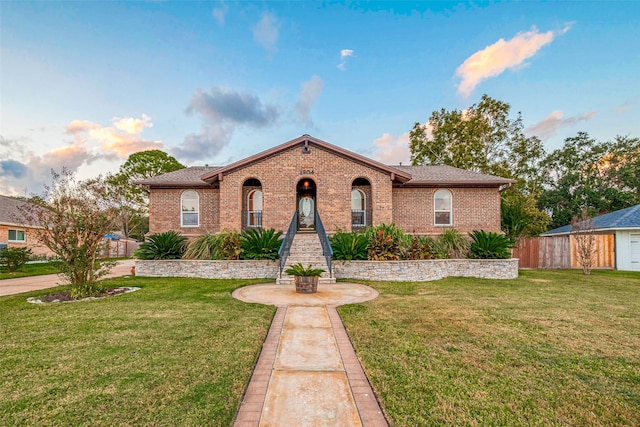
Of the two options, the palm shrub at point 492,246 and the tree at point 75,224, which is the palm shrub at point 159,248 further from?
the palm shrub at point 492,246

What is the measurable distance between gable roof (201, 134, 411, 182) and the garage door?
13.1 meters

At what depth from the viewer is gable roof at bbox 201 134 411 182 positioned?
1398 centimetres

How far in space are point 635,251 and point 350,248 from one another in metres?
16.5

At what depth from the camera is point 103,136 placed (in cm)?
1884

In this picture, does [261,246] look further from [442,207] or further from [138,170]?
[138,170]

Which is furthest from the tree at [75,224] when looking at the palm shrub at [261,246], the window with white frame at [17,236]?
the window with white frame at [17,236]

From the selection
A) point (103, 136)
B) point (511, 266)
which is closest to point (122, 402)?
point (511, 266)

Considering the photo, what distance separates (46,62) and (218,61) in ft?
22.7

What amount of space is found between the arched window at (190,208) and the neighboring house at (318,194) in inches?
1.5

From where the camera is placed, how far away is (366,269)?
35.3 ft

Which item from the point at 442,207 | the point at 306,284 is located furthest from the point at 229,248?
the point at 442,207

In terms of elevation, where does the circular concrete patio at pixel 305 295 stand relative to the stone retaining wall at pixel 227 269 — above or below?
below

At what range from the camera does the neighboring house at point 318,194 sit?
46.3ft

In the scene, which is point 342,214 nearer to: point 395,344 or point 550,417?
point 395,344
